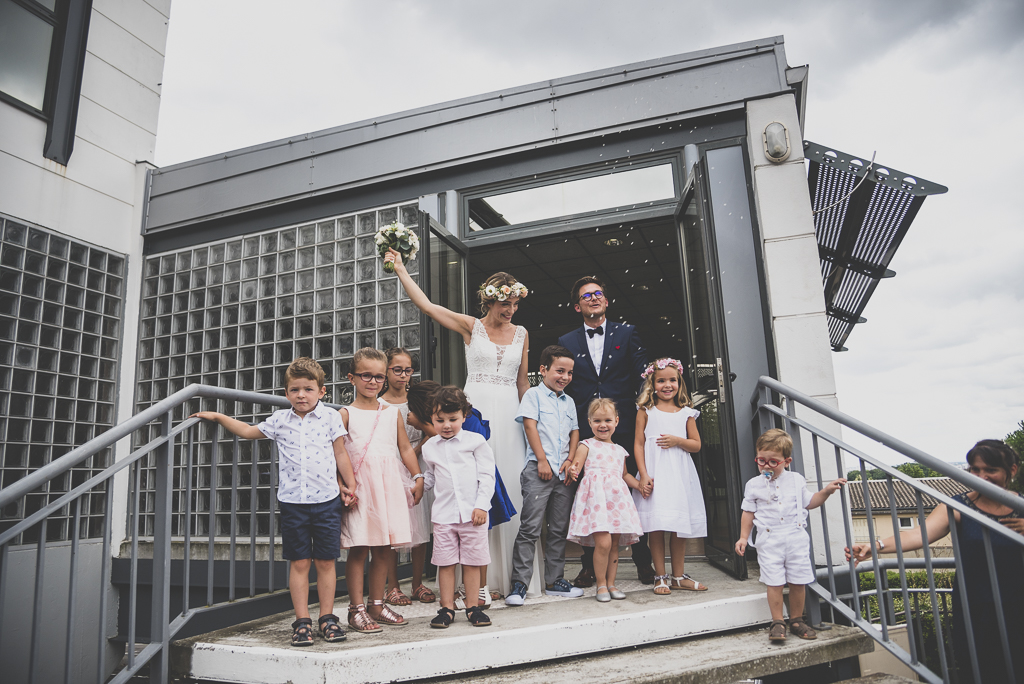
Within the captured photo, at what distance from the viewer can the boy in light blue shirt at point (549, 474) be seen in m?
3.21

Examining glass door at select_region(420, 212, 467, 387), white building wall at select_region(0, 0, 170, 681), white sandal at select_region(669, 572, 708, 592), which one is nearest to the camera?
white sandal at select_region(669, 572, 708, 592)

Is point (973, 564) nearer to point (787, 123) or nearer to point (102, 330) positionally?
point (787, 123)

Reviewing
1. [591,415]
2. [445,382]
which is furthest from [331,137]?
[591,415]

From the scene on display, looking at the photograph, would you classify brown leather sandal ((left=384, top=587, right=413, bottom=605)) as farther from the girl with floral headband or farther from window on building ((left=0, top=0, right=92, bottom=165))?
window on building ((left=0, top=0, right=92, bottom=165))

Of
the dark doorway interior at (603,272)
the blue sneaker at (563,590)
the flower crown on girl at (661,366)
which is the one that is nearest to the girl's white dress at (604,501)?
the blue sneaker at (563,590)

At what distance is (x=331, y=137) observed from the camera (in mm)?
5637

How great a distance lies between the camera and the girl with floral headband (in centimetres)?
325

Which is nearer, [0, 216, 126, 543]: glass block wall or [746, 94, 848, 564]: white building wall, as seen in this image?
[746, 94, 848, 564]: white building wall

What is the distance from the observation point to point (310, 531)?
265 cm

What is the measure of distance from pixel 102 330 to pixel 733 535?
19.3 feet

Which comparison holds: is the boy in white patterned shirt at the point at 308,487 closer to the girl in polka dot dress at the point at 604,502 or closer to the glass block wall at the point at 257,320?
the girl in polka dot dress at the point at 604,502

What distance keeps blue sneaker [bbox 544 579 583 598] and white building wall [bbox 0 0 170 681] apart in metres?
4.24

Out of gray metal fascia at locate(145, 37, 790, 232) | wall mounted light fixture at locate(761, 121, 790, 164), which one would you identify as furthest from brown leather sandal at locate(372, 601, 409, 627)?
wall mounted light fixture at locate(761, 121, 790, 164)

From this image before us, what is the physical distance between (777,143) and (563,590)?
3.26 m
